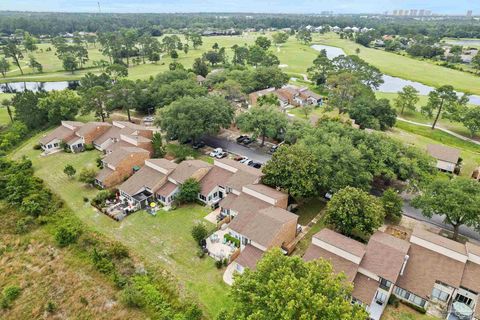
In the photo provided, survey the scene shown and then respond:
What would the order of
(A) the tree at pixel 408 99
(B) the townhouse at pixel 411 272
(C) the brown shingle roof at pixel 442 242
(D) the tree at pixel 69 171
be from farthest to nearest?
(A) the tree at pixel 408 99, (D) the tree at pixel 69 171, (C) the brown shingle roof at pixel 442 242, (B) the townhouse at pixel 411 272

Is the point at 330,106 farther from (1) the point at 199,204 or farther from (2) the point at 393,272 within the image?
(2) the point at 393,272

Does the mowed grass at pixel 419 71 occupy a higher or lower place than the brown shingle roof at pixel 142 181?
lower

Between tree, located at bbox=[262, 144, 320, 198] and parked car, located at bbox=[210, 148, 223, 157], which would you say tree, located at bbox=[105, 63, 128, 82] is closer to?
parked car, located at bbox=[210, 148, 223, 157]

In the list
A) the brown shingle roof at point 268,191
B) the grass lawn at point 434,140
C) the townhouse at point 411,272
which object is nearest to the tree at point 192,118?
the brown shingle roof at point 268,191

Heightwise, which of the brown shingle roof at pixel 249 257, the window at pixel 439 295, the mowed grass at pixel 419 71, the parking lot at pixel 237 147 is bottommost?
the mowed grass at pixel 419 71

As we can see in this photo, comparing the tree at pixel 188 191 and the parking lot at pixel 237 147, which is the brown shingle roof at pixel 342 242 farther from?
the parking lot at pixel 237 147

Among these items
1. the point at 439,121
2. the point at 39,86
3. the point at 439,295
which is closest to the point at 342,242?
the point at 439,295

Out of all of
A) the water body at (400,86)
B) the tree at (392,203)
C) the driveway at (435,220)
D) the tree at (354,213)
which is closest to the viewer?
the tree at (354,213)

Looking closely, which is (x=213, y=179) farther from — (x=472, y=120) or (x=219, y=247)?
(x=472, y=120)
